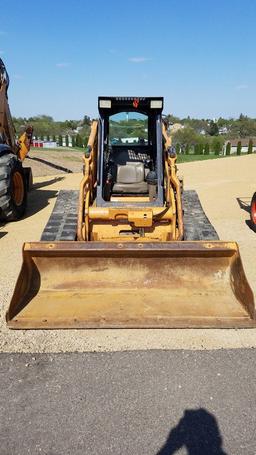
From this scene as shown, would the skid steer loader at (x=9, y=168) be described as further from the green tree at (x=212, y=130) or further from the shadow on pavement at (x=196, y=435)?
the green tree at (x=212, y=130)

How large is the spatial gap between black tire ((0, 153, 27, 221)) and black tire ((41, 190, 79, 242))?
1.17 metres

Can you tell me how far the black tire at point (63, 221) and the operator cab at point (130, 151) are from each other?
1.99 ft

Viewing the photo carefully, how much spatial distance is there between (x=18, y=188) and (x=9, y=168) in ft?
2.76

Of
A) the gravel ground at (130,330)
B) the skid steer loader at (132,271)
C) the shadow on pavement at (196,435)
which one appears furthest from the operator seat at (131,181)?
the shadow on pavement at (196,435)

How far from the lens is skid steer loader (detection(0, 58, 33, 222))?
26.1 ft

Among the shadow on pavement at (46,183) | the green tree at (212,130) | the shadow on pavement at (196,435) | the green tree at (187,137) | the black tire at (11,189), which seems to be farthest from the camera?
the green tree at (212,130)

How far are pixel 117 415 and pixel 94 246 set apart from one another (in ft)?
5.92

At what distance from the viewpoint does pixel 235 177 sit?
669 inches

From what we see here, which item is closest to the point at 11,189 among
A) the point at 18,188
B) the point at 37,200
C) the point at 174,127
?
the point at 18,188

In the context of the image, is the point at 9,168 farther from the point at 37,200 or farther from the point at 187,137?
the point at 187,137

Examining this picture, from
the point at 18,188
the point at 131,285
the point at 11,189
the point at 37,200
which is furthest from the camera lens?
the point at 37,200

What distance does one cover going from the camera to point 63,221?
20.4 ft

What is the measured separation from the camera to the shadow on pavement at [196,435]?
263cm

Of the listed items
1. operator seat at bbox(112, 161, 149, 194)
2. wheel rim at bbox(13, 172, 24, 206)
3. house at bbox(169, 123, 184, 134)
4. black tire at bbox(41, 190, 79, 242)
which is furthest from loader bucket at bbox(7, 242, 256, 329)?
wheel rim at bbox(13, 172, 24, 206)
